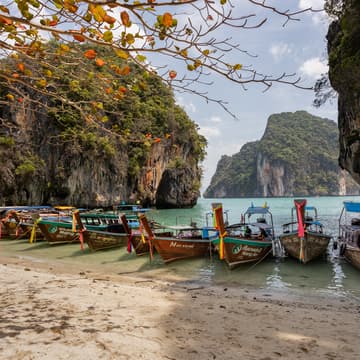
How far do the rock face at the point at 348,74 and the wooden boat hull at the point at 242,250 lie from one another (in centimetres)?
845

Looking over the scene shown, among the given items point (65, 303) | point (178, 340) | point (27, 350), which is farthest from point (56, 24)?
point (65, 303)

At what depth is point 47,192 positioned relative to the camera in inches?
1210

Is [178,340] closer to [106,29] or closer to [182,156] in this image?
[106,29]

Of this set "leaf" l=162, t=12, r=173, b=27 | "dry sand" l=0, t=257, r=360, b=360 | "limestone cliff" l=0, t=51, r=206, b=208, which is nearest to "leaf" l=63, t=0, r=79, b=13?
"leaf" l=162, t=12, r=173, b=27

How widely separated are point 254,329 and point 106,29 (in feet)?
12.2

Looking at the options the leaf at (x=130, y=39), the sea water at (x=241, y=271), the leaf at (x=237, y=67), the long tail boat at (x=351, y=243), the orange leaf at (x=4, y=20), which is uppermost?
the orange leaf at (x=4, y=20)

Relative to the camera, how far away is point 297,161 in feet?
364

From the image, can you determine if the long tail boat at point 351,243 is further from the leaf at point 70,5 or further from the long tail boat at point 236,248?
the leaf at point 70,5

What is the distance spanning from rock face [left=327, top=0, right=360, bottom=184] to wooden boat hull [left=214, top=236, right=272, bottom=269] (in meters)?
8.45

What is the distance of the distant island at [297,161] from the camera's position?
111m

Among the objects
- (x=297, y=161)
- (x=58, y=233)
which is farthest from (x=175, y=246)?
(x=297, y=161)

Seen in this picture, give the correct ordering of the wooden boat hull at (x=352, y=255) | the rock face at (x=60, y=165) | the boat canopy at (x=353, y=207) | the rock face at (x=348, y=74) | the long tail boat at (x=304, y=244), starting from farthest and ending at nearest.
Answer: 1. the rock face at (x=60, y=165)
2. the rock face at (x=348, y=74)
3. the boat canopy at (x=353, y=207)
4. the long tail boat at (x=304, y=244)
5. the wooden boat hull at (x=352, y=255)

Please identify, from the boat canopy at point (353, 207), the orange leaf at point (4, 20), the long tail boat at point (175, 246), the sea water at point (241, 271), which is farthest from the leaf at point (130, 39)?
the boat canopy at point (353, 207)

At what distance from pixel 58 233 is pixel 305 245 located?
421 inches
